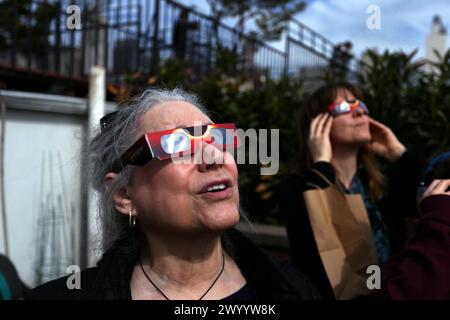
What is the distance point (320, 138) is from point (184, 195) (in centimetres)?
117

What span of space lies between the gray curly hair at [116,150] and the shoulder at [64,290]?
0.65 ft

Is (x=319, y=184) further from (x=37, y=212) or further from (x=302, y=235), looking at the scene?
(x=37, y=212)

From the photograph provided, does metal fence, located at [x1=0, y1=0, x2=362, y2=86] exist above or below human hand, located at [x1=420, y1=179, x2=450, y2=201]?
above

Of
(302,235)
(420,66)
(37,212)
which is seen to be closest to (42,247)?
(37,212)

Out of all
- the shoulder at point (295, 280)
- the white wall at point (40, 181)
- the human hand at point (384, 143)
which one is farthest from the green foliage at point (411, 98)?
the white wall at point (40, 181)

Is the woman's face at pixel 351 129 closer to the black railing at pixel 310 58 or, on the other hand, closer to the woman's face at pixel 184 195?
the woman's face at pixel 184 195

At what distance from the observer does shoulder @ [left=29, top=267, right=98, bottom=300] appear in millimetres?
1555

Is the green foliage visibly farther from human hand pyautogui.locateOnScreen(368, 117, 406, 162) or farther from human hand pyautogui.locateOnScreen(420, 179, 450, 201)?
human hand pyautogui.locateOnScreen(420, 179, 450, 201)

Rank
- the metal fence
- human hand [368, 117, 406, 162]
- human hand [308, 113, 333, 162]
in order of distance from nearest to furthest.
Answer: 1. human hand [308, 113, 333, 162]
2. human hand [368, 117, 406, 162]
3. the metal fence

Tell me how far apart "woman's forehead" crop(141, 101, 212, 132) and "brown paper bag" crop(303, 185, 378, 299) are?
71cm

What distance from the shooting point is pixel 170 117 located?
5.52ft

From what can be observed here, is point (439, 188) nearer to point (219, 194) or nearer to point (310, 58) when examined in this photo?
point (219, 194)

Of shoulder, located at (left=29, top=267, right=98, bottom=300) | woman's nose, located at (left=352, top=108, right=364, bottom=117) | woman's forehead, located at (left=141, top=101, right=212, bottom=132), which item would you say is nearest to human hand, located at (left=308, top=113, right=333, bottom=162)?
woman's nose, located at (left=352, top=108, right=364, bottom=117)

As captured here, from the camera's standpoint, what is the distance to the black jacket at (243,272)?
61.1 inches
